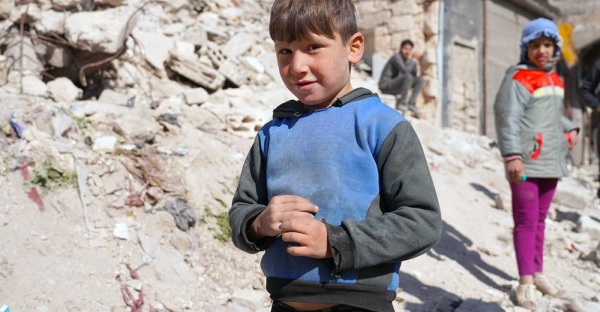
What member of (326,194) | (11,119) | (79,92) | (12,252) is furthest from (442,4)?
(326,194)

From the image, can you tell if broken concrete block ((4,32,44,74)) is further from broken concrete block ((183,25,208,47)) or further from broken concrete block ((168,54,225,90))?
broken concrete block ((183,25,208,47))

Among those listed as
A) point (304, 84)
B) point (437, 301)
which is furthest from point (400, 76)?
point (304, 84)

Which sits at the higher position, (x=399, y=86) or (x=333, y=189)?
(x=333, y=189)

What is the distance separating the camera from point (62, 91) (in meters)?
5.03

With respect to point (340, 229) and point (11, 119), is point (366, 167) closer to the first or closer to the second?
point (340, 229)

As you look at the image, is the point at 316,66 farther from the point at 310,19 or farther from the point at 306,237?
the point at 306,237

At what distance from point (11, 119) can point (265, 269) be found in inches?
126

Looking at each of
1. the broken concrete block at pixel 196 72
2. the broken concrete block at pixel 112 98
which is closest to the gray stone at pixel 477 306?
the broken concrete block at pixel 112 98

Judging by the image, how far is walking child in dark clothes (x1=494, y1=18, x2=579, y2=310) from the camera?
3.35m

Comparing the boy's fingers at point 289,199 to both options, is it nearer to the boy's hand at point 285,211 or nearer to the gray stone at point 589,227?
the boy's hand at point 285,211

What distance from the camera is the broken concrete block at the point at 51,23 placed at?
530 centimetres

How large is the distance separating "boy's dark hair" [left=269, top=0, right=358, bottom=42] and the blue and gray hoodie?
18 centimetres

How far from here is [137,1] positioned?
8.67 meters

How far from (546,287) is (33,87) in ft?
15.3
